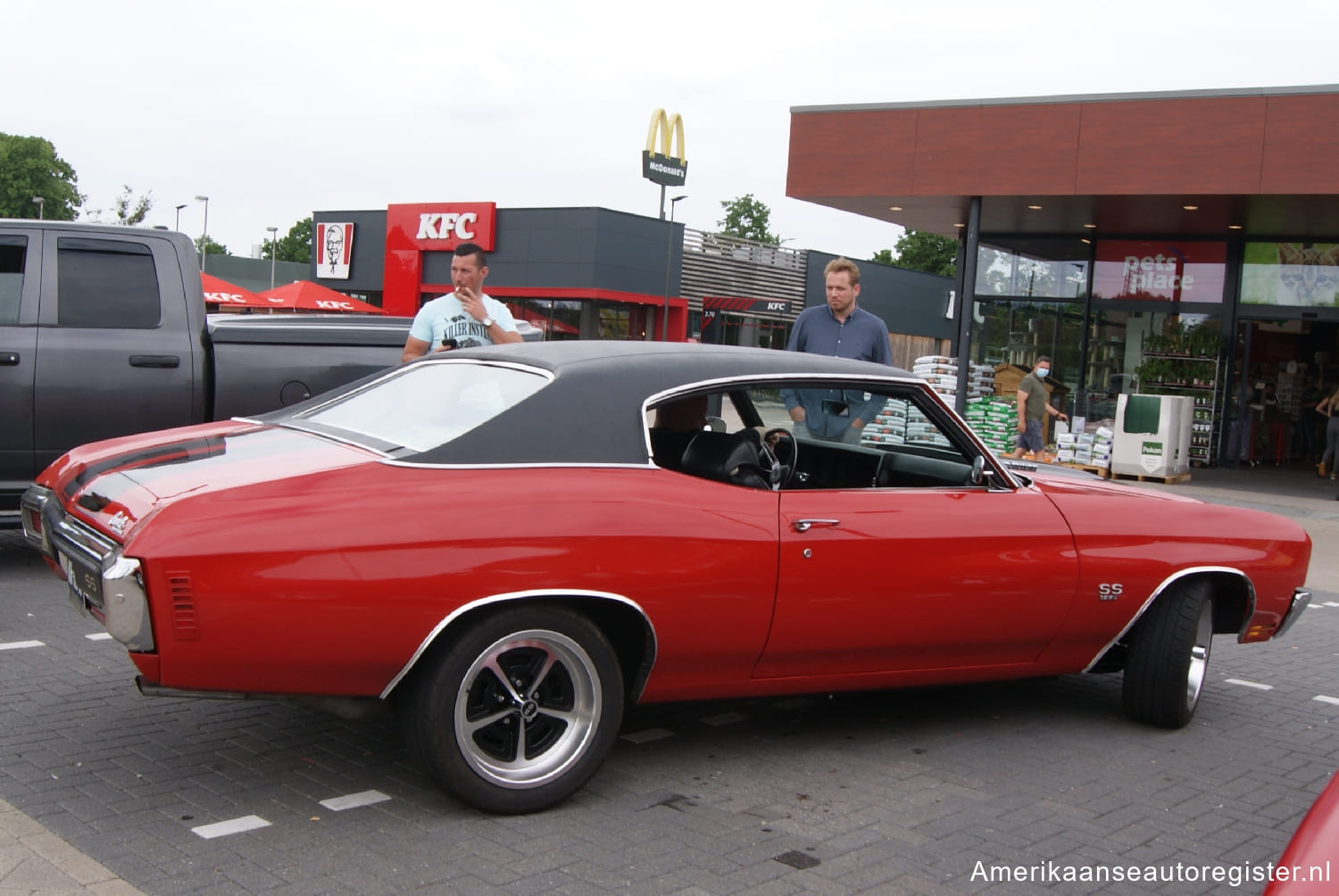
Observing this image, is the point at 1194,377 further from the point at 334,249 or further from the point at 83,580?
the point at 334,249

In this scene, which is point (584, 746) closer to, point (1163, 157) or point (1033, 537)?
point (1033, 537)

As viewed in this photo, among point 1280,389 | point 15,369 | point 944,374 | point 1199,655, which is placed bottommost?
point 1199,655

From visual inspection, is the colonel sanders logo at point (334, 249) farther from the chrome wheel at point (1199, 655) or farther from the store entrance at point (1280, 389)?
the chrome wheel at point (1199, 655)

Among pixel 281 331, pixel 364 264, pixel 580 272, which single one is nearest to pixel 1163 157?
pixel 281 331

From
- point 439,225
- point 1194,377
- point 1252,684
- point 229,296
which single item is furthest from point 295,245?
point 1252,684

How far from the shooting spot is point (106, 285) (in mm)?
6918

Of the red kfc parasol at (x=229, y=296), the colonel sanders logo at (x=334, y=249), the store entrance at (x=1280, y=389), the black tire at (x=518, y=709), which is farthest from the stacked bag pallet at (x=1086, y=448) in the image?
the colonel sanders logo at (x=334, y=249)

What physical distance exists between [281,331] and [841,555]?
450 cm

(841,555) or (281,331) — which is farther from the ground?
(281,331)

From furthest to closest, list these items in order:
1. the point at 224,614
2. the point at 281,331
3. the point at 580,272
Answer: the point at 580,272, the point at 281,331, the point at 224,614

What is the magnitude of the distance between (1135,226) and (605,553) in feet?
57.9

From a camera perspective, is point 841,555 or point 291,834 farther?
point 841,555

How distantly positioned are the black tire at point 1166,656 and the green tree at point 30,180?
98013 mm

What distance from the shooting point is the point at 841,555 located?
4.09 metres
